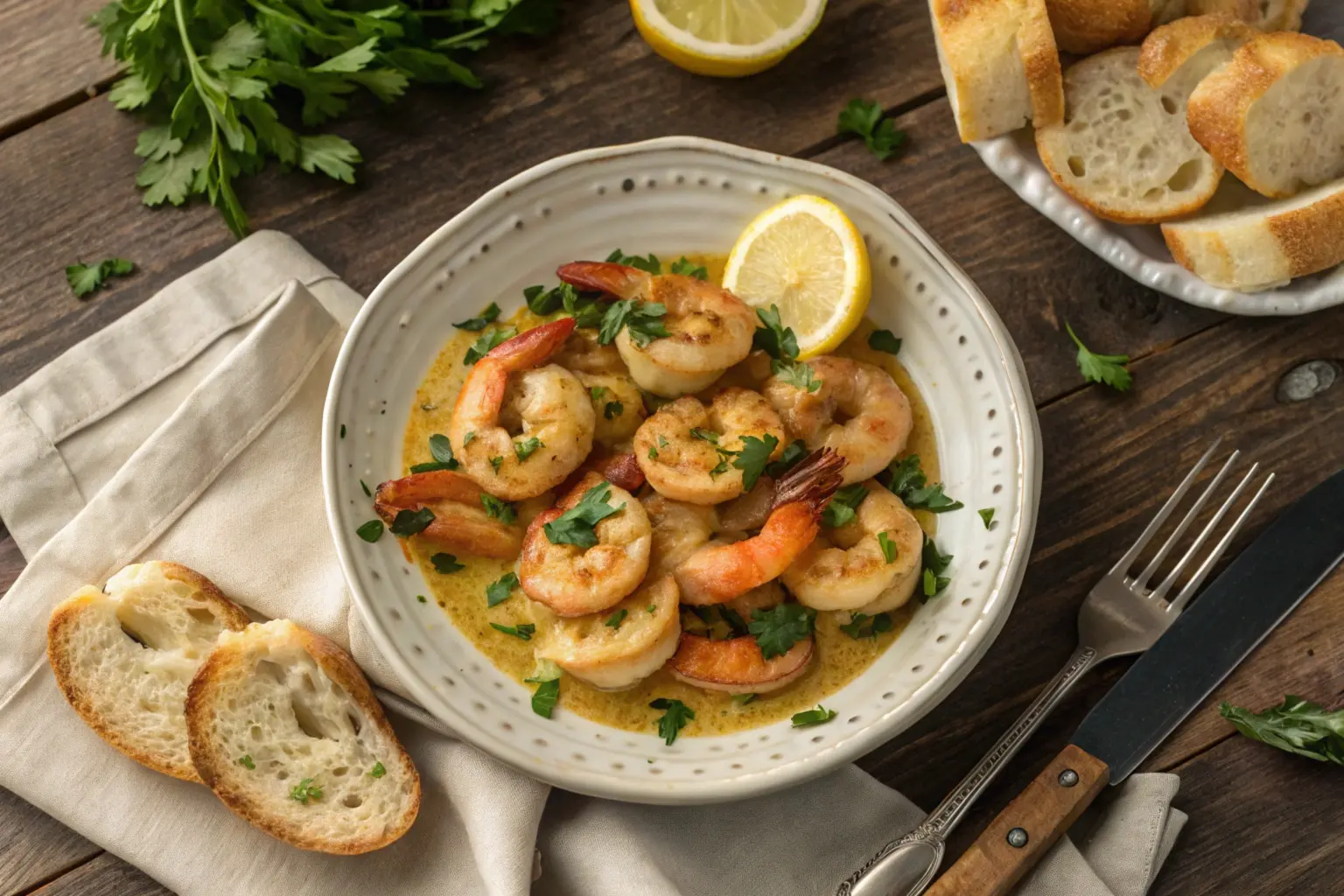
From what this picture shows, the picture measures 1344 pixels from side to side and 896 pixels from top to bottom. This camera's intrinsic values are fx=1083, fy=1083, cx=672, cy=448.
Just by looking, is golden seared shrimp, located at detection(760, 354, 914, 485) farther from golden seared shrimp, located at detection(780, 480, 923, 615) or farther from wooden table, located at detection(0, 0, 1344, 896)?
wooden table, located at detection(0, 0, 1344, 896)

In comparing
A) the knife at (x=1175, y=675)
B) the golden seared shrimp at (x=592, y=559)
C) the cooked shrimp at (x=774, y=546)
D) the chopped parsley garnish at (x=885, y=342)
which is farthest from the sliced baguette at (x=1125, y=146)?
the golden seared shrimp at (x=592, y=559)

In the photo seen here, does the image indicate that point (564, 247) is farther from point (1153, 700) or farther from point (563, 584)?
point (1153, 700)

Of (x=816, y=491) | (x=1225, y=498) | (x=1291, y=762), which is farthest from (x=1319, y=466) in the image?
(x=816, y=491)

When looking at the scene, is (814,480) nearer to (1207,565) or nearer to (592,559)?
(592,559)

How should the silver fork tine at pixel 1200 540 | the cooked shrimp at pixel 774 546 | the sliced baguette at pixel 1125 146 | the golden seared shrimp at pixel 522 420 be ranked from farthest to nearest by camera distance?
the silver fork tine at pixel 1200 540 < the sliced baguette at pixel 1125 146 < the golden seared shrimp at pixel 522 420 < the cooked shrimp at pixel 774 546

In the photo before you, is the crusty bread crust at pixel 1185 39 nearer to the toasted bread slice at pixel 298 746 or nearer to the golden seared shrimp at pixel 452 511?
the golden seared shrimp at pixel 452 511

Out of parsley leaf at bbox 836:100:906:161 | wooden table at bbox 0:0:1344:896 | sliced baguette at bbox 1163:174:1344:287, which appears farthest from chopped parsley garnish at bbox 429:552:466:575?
sliced baguette at bbox 1163:174:1344:287
